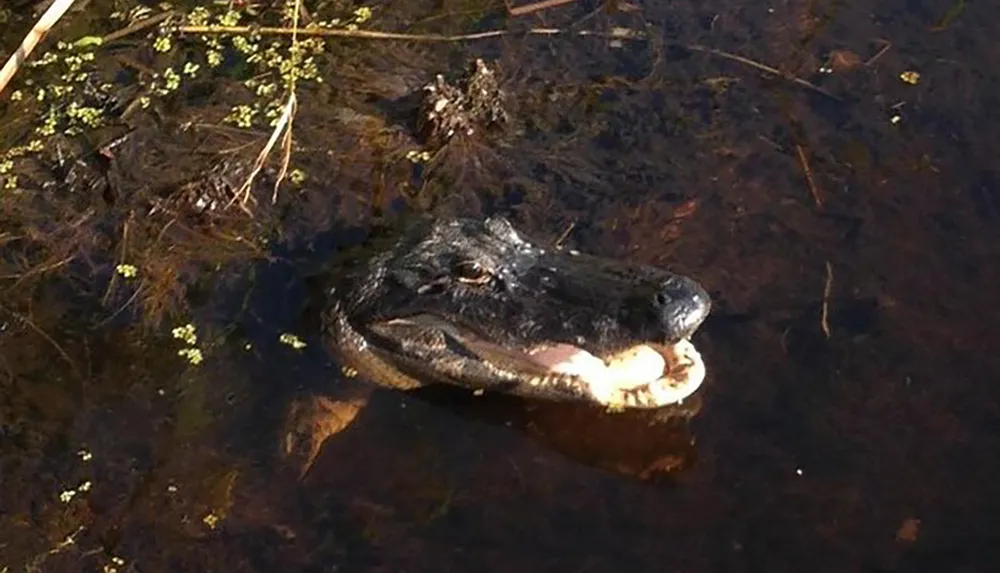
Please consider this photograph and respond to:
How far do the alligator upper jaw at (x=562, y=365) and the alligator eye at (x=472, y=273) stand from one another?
0.16 meters

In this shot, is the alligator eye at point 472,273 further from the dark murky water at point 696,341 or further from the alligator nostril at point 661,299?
the alligator nostril at point 661,299

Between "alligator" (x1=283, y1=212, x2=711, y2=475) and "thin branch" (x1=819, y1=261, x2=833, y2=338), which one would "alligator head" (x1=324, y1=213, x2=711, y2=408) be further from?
"thin branch" (x1=819, y1=261, x2=833, y2=338)

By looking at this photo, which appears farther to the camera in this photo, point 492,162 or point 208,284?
point 492,162

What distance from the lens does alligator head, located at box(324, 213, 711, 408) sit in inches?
157

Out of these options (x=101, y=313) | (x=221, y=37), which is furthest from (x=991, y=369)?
(x=221, y=37)

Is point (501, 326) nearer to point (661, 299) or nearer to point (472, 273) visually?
point (472, 273)

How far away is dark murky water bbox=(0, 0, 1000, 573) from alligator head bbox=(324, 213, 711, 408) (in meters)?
0.15

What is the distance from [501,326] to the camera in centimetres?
424

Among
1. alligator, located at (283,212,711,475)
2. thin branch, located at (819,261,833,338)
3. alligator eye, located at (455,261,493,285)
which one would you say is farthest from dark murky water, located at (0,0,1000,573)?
alligator eye, located at (455,261,493,285)

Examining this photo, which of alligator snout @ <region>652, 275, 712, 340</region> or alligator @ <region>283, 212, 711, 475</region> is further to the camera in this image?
alligator @ <region>283, 212, 711, 475</region>

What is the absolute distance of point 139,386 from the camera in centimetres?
449

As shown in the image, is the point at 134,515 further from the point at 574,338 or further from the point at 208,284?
the point at 574,338

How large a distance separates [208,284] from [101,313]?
0.39 meters

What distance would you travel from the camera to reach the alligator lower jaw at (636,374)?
4109mm
